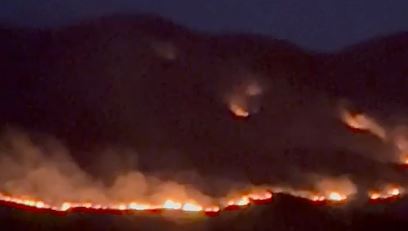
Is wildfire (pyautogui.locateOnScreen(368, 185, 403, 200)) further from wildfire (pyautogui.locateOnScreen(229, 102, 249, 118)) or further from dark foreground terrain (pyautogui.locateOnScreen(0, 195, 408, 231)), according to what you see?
wildfire (pyautogui.locateOnScreen(229, 102, 249, 118))

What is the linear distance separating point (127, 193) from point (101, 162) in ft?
0.98

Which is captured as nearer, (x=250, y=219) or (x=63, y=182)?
(x=250, y=219)

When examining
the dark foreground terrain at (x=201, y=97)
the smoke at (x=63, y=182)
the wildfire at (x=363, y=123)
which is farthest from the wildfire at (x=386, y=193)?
the smoke at (x=63, y=182)

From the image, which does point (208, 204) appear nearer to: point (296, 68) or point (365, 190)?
point (365, 190)

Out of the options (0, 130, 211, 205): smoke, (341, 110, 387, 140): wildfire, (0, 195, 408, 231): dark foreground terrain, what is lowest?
(0, 195, 408, 231): dark foreground terrain

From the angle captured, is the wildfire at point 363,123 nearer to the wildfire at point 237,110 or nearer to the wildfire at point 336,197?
the wildfire at point 237,110

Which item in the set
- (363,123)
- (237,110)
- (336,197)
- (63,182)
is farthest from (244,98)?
(63,182)

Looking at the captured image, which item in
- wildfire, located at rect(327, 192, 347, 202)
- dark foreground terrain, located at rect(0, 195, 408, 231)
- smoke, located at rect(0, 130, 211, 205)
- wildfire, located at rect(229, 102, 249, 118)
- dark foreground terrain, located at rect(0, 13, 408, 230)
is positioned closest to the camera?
dark foreground terrain, located at rect(0, 195, 408, 231)

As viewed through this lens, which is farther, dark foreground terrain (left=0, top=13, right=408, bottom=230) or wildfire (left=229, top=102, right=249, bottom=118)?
wildfire (left=229, top=102, right=249, bottom=118)

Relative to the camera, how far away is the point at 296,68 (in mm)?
4012

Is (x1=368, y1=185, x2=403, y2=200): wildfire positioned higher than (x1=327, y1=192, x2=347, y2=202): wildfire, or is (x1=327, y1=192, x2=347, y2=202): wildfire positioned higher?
(x1=368, y1=185, x2=403, y2=200): wildfire

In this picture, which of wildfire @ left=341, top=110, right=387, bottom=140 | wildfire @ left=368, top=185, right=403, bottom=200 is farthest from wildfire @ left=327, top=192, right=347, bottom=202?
wildfire @ left=341, top=110, right=387, bottom=140

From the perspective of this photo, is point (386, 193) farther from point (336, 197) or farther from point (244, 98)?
point (244, 98)

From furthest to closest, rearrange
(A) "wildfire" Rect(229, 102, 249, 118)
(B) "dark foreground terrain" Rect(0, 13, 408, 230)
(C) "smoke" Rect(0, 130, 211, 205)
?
(A) "wildfire" Rect(229, 102, 249, 118) → (B) "dark foreground terrain" Rect(0, 13, 408, 230) → (C) "smoke" Rect(0, 130, 211, 205)
